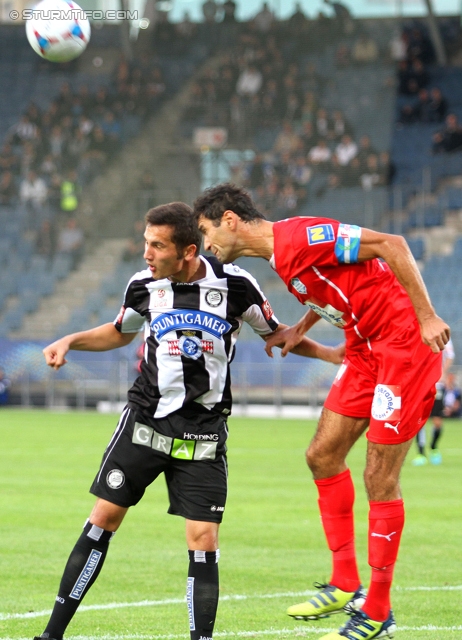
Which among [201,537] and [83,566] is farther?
[83,566]

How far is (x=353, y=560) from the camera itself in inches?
241

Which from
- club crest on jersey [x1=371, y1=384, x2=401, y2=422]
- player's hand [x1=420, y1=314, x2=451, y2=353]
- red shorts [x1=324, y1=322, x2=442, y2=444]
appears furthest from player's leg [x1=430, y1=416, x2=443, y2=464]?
player's hand [x1=420, y1=314, x2=451, y2=353]

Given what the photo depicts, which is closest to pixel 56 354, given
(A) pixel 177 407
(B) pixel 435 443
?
(A) pixel 177 407

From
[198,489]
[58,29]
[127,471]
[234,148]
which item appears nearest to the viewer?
[198,489]

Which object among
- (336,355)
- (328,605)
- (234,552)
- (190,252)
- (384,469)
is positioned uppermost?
(190,252)

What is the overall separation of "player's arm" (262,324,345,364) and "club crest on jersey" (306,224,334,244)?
0.68 metres

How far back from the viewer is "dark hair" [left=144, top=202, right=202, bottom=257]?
537 centimetres

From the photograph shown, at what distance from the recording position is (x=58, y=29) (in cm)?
1308

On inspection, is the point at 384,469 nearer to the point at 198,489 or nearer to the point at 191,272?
the point at 198,489

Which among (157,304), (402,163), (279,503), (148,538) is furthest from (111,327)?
(402,163)

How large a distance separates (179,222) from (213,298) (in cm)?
42

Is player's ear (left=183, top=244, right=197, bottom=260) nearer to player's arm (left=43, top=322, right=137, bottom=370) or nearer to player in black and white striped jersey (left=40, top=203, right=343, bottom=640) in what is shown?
player in black and white striped jersey (left=40, top=203, right=343, bottom=640)

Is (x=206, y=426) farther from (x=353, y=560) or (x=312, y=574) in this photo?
(x=312, y=574)

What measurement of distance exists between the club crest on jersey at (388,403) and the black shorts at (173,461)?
839mm
